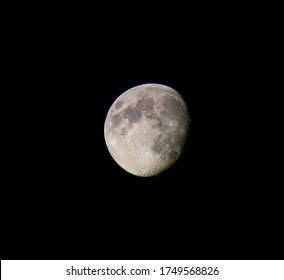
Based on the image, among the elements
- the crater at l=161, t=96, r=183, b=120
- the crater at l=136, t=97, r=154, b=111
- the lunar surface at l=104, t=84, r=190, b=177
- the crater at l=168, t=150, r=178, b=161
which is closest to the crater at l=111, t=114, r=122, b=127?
the lunar surface at l=104, t=84, r=190, b=177

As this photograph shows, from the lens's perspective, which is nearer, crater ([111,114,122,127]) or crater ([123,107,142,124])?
crater ([123,107,142,124])

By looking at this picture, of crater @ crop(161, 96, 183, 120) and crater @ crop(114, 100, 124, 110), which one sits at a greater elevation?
crater @ crop(114, 100, 124, 110)

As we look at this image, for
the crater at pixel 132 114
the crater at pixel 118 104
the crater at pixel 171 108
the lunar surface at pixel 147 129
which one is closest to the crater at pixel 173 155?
the lunar surface at pixel 147 129

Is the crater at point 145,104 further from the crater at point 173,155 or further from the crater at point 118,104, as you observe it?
the crater at point 173,155

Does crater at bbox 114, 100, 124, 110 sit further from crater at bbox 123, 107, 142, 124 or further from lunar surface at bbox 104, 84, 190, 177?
crater at bbox 123, 107, 142, 124

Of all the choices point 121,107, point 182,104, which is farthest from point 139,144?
point 182,104

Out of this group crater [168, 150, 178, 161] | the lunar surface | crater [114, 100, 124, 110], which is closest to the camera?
the lunar surface

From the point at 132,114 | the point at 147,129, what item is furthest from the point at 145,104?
the point at 147,129

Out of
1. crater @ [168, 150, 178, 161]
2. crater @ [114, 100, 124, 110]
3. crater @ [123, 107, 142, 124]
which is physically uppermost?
crater @ [114, 100, 124, 110]
